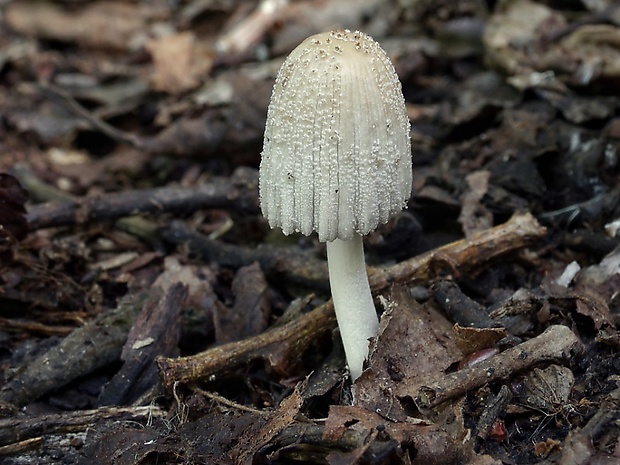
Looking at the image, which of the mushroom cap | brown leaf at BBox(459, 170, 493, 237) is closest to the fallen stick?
brown leaf at BBox(459, 170, 493, 237)

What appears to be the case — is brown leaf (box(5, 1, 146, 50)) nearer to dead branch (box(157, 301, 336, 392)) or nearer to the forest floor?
the forest floor

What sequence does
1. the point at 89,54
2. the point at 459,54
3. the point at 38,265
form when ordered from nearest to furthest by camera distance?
the point at 38,265, the point at 459,54, the point at 89,54

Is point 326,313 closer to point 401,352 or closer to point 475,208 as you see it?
point 401,352

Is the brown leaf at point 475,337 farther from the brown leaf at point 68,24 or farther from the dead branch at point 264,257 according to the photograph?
the brown leaf at point 68,24

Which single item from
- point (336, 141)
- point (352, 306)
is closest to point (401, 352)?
point (352, 306)

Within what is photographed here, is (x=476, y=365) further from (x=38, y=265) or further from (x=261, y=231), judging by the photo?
(x=38, y=265)

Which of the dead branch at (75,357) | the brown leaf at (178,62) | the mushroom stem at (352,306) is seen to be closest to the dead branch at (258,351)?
the mushroom stem at (352,306)

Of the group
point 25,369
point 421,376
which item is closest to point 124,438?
point 25,369
